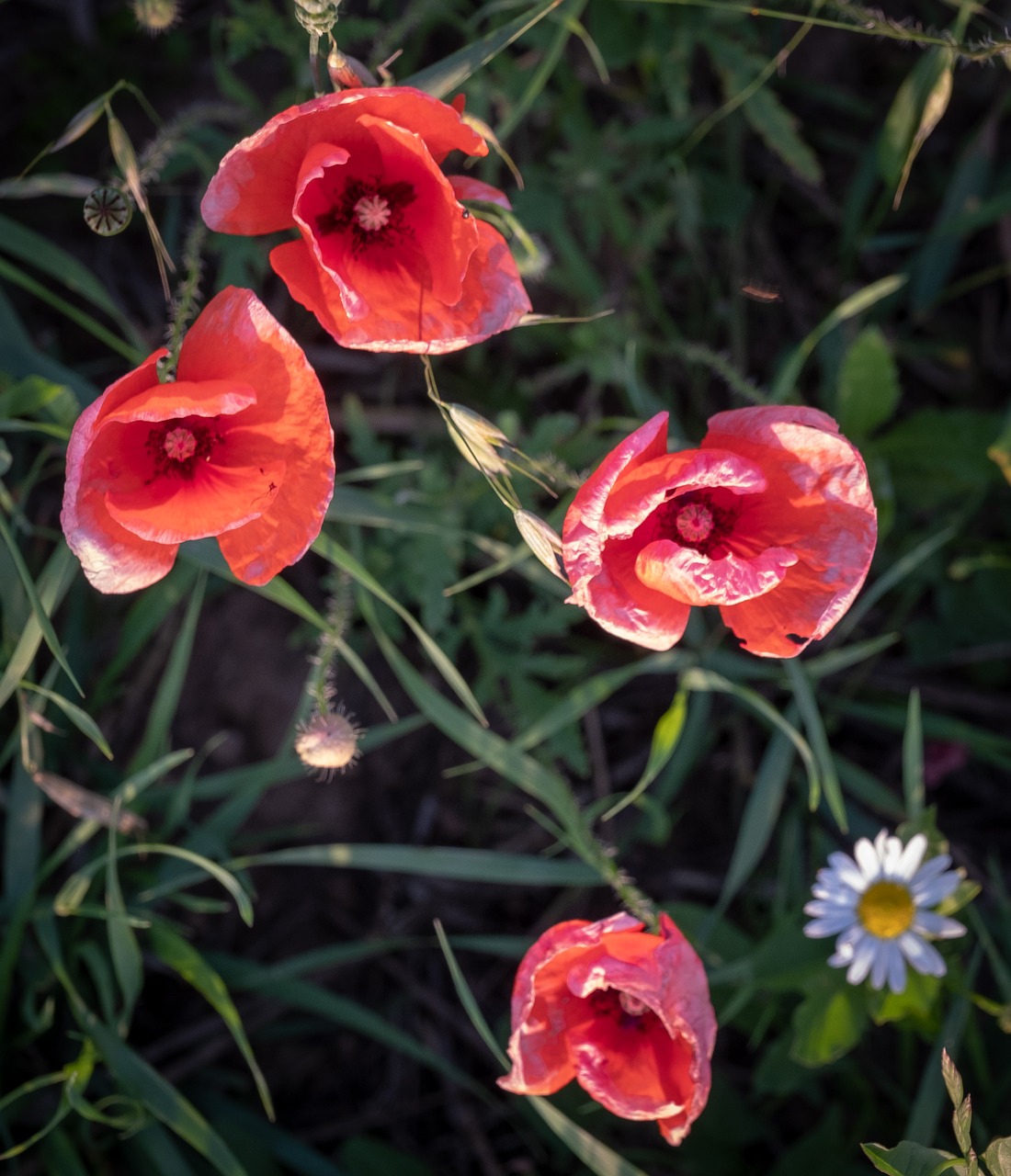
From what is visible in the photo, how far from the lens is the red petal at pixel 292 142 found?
192cm

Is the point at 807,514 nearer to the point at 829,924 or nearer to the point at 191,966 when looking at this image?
the point at 829,924

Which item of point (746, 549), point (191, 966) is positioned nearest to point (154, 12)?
point (746, 549)

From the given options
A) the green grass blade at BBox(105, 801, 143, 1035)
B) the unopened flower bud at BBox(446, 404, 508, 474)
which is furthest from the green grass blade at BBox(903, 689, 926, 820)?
the green grass blade at BBox(105, 801, 143, 1035)

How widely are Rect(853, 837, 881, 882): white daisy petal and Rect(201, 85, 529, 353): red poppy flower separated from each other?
1.64m

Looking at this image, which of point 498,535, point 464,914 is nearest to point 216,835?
point 464,914

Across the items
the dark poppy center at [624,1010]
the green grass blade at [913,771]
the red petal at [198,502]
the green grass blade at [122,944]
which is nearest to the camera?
the red petal at [198,502]

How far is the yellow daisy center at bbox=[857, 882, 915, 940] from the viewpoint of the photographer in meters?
2.76

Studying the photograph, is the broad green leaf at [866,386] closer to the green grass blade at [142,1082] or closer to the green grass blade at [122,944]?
the green grass blade at [122,944]

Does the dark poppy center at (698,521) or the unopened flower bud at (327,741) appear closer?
the unopened flower bud at (327,741)

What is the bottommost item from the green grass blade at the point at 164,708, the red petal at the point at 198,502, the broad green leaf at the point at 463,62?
the green grass blade at the point at 164,708

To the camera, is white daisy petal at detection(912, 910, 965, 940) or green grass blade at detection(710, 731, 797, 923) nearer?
white daisy petal at detection(912, 910, 965, 940)

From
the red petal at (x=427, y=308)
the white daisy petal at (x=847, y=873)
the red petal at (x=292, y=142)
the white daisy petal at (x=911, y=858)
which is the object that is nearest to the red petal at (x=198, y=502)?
the red petal at (x=427, y=308)

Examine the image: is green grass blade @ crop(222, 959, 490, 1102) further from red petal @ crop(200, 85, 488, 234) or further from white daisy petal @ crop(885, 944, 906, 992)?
red petal @ crop(200, 85, 488, 234)

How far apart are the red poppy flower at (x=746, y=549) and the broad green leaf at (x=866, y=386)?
3.86 feet
